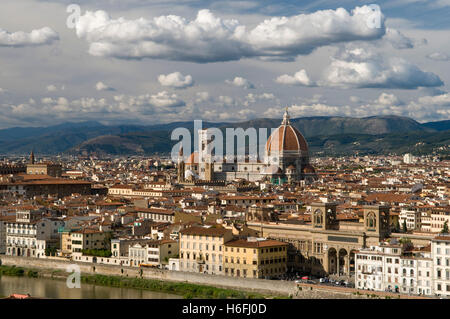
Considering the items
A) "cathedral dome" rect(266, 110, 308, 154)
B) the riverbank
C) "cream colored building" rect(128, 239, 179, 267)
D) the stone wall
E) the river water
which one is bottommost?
the river water

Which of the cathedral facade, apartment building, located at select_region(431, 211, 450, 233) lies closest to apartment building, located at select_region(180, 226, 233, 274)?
apartment building, located at select_region(431, 211, 450, 233)

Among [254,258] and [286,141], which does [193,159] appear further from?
[254,258]

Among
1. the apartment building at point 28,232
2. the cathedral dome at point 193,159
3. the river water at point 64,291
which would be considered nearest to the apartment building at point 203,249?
the river water at point 64,291

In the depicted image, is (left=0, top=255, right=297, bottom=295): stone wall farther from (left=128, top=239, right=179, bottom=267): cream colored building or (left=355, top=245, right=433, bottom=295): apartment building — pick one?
(left=355, top=245, right=433, bottom=295): apartment building

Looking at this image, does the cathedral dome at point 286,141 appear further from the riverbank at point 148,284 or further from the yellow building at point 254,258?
the yellow building at point 254,258

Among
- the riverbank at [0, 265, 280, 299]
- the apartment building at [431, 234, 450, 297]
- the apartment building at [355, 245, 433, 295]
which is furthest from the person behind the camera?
the riverbank at [0, 265, 280, 299]
